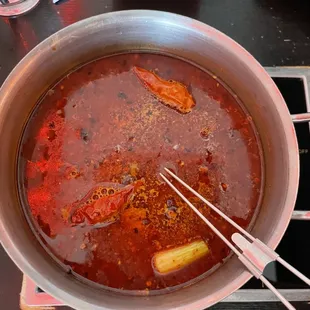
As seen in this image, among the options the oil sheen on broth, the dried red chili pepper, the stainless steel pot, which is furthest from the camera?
the dried red chili pepper

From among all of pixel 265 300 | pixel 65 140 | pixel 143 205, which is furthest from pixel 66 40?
pixel 265 300

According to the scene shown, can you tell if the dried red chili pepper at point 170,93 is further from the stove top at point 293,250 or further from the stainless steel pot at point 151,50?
the stove top at point 293,250

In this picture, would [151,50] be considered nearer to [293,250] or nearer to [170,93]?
[170,93]

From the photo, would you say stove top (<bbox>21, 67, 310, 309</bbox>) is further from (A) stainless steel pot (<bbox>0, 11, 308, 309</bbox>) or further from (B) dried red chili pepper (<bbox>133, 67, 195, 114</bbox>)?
(B) dried red chili pepper (<bbox>133, 67, 195, 114</bbox>)

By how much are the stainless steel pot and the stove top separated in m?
0.18

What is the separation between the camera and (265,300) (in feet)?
4.85

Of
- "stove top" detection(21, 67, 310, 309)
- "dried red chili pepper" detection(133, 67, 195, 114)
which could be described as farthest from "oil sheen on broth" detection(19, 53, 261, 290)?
"stove top" detection(21, 67, 310, 309)

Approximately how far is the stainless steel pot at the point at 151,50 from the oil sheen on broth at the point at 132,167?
4 centimetres

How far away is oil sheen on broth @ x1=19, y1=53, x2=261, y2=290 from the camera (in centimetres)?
138

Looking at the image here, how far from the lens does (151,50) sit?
61.3 inches

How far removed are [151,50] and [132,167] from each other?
1.38ft

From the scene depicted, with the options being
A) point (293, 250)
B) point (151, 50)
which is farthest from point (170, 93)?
point (293, 250)

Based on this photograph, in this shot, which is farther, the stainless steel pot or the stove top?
the stove top

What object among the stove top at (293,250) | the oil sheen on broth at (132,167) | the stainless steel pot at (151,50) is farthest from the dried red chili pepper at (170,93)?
the stove top at (293,250)
